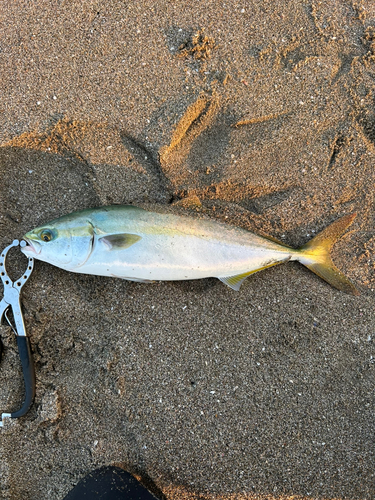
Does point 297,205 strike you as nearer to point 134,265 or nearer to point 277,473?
point 134,265

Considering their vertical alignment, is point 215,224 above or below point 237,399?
above

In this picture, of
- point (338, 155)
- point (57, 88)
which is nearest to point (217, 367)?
point (338, 155)

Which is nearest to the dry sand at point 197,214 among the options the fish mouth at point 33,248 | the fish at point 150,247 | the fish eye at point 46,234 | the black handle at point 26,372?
the black handle at point 26,372

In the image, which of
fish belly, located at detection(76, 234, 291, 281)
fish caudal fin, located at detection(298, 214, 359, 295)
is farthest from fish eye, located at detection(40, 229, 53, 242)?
fish caudal fin, located at detection(298, 214, 359, 295)

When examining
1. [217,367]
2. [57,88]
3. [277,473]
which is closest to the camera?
[277,473]

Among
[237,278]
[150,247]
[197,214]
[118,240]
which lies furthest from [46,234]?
[237,278]

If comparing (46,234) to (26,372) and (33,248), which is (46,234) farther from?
(26,372)

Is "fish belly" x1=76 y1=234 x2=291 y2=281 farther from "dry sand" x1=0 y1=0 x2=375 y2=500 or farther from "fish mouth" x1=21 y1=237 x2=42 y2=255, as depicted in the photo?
"fish mouth" x1=21 y1=237 x2=42 y2=255
